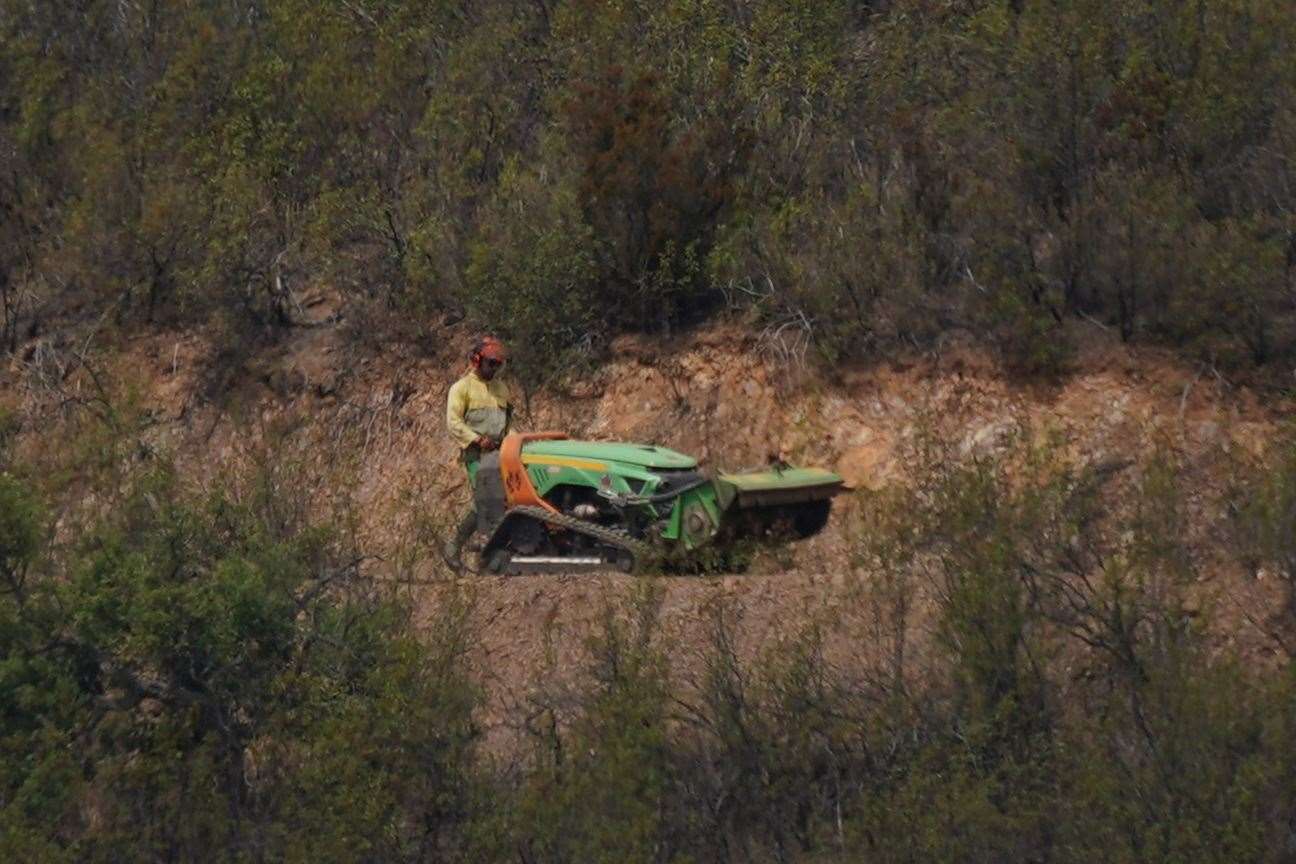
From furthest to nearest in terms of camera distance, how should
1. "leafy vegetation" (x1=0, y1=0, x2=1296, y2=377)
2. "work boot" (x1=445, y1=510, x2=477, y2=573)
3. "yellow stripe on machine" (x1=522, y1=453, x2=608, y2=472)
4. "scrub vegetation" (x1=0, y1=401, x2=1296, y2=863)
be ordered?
1. "leafy vegetation" (x1=0, y1=0, x2=1296, y2=377)
2. "work boot" (x1=445, y1=510, x2=477, y2=573)
3. "yellow stripe on machine" (x1=522, y1=453, x2=608, y2=472)
4. "scrub vegetation" (x1=0, y1=401, x2=1296, y2=863)

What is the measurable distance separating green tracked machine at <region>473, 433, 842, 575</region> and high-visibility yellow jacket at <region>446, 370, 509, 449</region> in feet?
0.78

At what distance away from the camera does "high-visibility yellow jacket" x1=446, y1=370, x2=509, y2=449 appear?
1553 centimetres

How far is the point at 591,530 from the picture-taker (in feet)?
48.6

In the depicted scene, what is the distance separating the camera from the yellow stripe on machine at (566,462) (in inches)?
591

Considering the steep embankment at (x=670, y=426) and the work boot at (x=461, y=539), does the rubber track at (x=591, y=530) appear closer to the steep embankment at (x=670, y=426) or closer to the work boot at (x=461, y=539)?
the steep embankment at (x=670, y=426)

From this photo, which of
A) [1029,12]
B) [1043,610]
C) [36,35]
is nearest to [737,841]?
[1043,610]

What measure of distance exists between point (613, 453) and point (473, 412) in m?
1.13

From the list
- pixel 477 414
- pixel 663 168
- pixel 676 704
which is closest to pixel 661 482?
pixel 477 414

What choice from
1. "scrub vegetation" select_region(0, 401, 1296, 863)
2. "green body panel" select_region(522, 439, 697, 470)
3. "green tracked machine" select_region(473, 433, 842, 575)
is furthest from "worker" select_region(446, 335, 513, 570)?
"scrub vegetation" select_region(0, 401, 1296, 863)

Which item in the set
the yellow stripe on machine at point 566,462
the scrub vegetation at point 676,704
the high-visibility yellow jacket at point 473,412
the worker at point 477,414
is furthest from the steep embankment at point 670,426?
the high-visibility yellow jacket at point 473,412

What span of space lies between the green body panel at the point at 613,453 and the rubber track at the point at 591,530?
408mm

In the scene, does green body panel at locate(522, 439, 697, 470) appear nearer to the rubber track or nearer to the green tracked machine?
the green tracked machine

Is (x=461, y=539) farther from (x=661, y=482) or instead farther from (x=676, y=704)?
(x=676, y=704)

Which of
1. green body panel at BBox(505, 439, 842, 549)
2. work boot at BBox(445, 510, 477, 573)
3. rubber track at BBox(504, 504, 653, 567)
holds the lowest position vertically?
work boot at BBox(445, 510, 477, 573)
